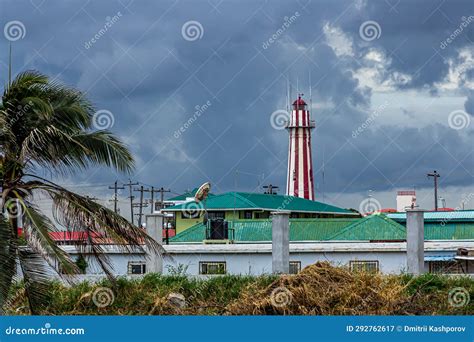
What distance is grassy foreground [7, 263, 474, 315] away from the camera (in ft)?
49.2

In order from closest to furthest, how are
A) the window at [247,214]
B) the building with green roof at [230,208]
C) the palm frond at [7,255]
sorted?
the palm frond at [7,255] → the building with green roof at [230,208] → the window at [247,214]

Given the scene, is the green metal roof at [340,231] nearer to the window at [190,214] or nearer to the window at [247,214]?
the window at [190,214]

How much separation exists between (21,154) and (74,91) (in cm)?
190

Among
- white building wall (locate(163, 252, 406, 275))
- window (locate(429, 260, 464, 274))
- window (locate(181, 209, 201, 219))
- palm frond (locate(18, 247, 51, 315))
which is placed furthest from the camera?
window (locate(181, 209, 201, 219))

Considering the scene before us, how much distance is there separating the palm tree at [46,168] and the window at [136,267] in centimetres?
1175

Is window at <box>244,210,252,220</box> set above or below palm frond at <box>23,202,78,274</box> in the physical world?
above

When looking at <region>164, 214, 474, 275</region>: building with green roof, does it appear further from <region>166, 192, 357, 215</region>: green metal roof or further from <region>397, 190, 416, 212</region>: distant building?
<region>397, 190, 416, 212</region>: distant building

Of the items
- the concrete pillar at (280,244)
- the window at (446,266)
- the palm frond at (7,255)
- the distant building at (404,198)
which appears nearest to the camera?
the palm frond at (7,255)

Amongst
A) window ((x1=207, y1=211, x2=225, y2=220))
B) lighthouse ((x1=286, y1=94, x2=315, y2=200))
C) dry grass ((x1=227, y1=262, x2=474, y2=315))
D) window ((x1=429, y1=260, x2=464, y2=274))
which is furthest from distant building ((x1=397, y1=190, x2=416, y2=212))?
dry grass ((x1=227, y1=262, x2=474, y2=315))

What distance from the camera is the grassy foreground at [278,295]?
49.2ft

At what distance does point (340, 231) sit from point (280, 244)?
8.38m

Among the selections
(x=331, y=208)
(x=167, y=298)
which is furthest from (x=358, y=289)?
(x=331, y=208)

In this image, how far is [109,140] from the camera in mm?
13688

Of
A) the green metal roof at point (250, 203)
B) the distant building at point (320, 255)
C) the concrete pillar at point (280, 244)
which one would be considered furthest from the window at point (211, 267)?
the green metal roof at point (250, 203)
